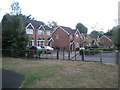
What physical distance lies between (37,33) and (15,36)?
14540mm

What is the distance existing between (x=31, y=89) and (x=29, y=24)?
89.7 ft

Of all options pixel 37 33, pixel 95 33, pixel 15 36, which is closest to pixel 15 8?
pixel 15 36

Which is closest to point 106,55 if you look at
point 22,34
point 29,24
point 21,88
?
point 21,88

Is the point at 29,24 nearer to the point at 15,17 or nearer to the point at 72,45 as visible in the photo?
the point at 15,17

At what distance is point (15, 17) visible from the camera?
20.3 meters

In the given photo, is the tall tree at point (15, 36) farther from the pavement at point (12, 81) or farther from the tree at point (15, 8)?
the pavement at point (12, 81)

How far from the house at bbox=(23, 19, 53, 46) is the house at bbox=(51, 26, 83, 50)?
4436 mm

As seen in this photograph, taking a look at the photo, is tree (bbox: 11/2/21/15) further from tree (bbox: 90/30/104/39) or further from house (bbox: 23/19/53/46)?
tree (bbox: 90/30/104/39)

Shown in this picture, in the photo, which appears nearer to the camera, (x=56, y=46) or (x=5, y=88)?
(x=5, y=88)

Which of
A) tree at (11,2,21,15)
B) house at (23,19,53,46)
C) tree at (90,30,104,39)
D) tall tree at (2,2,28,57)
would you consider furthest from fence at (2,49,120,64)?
tree at (90,30,104,39)

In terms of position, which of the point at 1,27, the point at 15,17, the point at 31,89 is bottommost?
the point at 31,89

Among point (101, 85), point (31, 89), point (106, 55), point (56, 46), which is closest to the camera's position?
point (31, 89)

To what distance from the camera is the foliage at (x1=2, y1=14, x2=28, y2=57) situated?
58.9ft

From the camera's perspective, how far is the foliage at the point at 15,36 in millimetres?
17955
